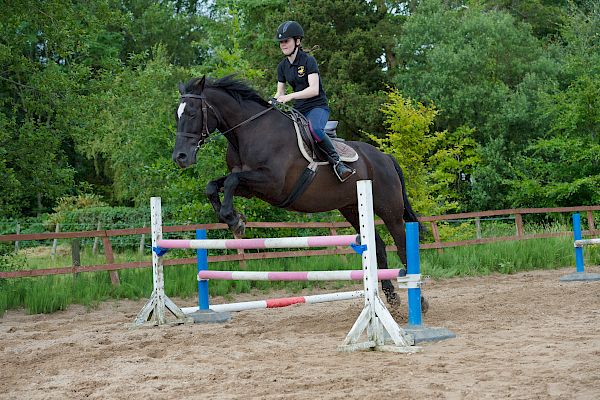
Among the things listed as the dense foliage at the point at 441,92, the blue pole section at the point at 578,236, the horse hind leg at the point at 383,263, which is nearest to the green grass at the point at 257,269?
the blue pole section at the point at 578,236

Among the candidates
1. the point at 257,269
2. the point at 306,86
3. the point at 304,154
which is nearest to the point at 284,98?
the point at 306,86

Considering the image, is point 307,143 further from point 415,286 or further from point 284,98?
point 415,286

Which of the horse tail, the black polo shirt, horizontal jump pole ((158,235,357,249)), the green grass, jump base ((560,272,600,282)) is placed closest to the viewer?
horizontal jump pole ((158,235,357,249))

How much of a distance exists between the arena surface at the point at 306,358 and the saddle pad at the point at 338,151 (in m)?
1.66

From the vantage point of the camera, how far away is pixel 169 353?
5918mm

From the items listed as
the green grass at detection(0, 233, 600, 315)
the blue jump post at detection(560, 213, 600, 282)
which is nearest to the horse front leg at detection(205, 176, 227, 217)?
the green grass at detection(0, 233, 600, 315)

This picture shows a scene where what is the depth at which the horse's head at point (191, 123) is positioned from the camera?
21.5ft

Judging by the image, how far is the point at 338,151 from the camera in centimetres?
737

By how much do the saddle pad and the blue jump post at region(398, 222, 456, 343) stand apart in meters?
1.49

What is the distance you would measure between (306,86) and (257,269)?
203 inches

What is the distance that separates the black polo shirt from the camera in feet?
23.4

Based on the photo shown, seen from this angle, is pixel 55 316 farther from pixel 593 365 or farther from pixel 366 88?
pixel 366 88

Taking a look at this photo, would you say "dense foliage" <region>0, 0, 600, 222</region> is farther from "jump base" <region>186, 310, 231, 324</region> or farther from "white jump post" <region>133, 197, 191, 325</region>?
"jump base" <region>186, 310, 231, 324</region>

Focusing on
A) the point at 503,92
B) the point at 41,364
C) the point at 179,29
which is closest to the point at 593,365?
the point at 41,364
